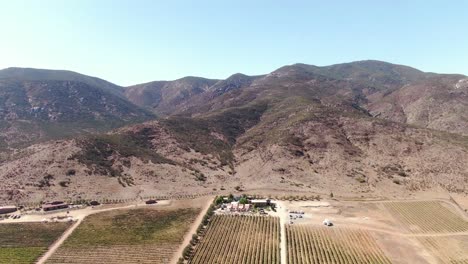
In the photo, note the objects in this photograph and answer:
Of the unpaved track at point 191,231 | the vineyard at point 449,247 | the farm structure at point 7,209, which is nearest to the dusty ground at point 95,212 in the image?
the unpaved track at point 191,231

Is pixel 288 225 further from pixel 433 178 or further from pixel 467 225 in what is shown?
pixel 433 178

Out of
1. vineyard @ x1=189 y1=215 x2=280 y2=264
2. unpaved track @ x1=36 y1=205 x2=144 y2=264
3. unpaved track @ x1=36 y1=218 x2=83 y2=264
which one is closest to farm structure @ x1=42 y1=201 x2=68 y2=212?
unpaved track @ x1=36 y1=205 x2=144 y2=264

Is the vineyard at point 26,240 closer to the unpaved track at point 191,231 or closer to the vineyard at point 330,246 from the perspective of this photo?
the unpaved track at point 191,231

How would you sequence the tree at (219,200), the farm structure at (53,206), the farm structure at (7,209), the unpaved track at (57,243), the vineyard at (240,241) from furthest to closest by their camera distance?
1. the tree at (219,200)
2. the farm structure at (53,206)
3. the farm structure at (7,209)
4. the unpaved track at (57,243)
5. the vineyard at (240,241)

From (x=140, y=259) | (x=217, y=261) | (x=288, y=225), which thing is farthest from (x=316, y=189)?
(x=140, y=259)

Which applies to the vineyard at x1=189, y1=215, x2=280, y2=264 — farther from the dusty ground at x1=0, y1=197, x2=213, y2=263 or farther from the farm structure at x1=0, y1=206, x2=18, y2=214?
the farm structure at x1=0, y1=206, x2=18, y2=214

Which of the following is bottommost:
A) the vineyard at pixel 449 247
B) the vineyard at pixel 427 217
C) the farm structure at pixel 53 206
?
the vineyard at pixel 449 247
